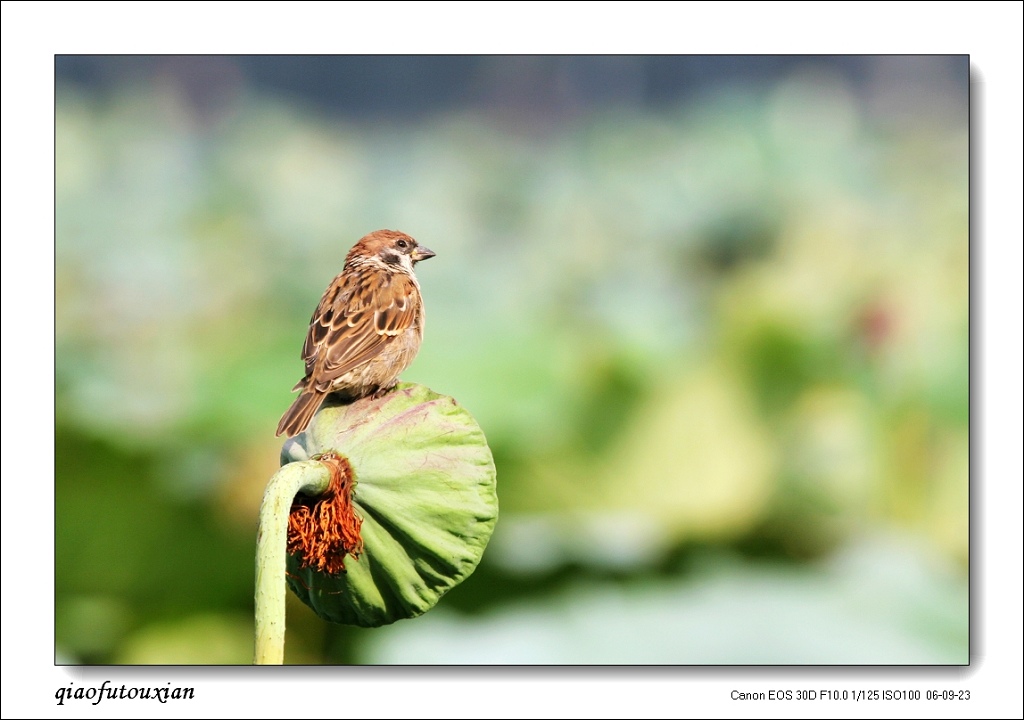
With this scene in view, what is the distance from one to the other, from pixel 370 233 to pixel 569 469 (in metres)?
1.23

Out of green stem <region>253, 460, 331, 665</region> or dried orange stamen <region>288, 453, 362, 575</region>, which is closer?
green stem <region>253, 460, 331, 665</region>

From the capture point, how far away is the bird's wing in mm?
3584

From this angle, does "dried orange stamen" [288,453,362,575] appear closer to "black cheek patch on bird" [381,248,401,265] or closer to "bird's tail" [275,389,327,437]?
"bird's tail" [275,389,327,437]

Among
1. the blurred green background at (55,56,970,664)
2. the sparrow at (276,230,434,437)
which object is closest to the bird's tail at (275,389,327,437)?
the sparrow at (276,230,434,437)

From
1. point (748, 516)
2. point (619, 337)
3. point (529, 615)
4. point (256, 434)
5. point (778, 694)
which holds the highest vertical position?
point (619, 337)

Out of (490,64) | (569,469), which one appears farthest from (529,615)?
(490,64)

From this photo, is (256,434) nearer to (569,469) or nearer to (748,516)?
(569,469)

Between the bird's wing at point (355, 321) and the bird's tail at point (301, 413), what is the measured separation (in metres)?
0.05

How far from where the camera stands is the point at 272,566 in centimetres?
277

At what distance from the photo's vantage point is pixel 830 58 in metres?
4.05

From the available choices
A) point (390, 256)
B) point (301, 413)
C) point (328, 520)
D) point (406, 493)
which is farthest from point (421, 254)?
point (328, 520)

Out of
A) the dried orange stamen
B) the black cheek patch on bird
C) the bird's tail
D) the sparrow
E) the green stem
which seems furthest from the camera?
the black cheek patch on bird

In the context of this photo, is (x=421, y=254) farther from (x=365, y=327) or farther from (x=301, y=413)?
(x=301, y=413)

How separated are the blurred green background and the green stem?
1.25m
